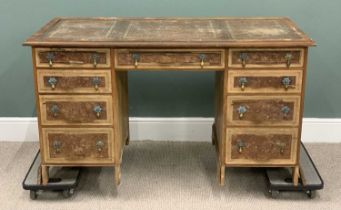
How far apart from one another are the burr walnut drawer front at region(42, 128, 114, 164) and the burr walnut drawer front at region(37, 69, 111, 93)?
0.21 meters

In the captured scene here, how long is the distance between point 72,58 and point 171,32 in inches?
19.8

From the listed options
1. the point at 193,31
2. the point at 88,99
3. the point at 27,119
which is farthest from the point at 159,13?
the point at 27,119

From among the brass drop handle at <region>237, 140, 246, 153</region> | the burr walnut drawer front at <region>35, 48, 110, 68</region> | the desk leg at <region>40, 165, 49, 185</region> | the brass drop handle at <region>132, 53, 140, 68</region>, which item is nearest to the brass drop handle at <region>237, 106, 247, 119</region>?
the brass drop handle at <region>237, 140, 246, 153</region>

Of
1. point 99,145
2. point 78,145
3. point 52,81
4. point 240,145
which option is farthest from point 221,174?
point 52,81

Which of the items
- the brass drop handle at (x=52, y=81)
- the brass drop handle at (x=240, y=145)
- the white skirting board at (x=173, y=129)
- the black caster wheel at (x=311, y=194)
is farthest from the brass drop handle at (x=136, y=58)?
the black caster wheel at (x=311, y=194)

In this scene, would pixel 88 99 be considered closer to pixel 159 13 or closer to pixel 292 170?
pixel 159 13

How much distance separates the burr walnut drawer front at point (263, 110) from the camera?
8.37 ft

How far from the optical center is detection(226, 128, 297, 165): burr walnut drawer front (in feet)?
8.57

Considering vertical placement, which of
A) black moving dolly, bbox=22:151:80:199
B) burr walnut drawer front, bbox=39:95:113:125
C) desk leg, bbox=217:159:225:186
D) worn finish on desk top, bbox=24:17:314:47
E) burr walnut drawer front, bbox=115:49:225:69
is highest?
worn finish on desk top, bbox=24:17:314:47

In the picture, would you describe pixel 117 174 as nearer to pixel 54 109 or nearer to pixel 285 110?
pixel 54 109

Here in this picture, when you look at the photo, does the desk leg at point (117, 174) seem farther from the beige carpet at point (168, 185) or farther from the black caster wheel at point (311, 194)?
the black caster wheel at point (311, 194)

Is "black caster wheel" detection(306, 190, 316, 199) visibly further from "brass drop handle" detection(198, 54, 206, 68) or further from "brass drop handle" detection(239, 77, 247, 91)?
"brass drop handle" detection(198, 54, 206, 68)

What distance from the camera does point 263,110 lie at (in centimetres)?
257

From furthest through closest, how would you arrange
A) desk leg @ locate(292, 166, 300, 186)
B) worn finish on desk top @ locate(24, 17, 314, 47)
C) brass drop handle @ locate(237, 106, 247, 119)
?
1. desk leg @ locate(292, 166, 300, 186)
2. brass drop handle @ locate(237, 106, 247, 119)
3. worn finish on desk top @ locate(24, 17, 314, 47)
